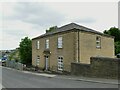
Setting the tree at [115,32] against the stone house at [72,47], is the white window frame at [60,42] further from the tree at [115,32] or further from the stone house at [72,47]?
the tree at [115,32]

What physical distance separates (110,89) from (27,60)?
39549 mm

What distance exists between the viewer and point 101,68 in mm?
20797

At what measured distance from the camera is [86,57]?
2962cm

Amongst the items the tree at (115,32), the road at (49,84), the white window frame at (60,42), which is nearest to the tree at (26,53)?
the white window frame at (60,42)

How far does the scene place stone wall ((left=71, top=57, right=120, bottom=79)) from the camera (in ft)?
63.6

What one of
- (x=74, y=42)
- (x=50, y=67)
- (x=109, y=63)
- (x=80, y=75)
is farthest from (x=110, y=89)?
(x=50, y=67)

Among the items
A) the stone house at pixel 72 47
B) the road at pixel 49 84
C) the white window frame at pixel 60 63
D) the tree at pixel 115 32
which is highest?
the tree at pixel 115 32

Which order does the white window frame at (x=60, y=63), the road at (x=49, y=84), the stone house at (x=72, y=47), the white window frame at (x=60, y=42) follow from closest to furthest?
the road at (x=49, y=84) → the stone house at (x=72, y=47) → the white window frame at (x=60, y=63) → the white window frame at (x=60, y=42)

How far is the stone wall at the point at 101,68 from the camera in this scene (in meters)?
19.4

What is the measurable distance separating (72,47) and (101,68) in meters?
8.64

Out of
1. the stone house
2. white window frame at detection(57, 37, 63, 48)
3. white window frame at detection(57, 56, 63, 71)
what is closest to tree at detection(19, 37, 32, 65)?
the stone house

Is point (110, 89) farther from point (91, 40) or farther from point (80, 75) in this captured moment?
point (91, 40)

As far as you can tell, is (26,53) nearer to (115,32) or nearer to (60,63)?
(60,63)

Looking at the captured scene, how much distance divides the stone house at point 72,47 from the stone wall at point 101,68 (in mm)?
5302
